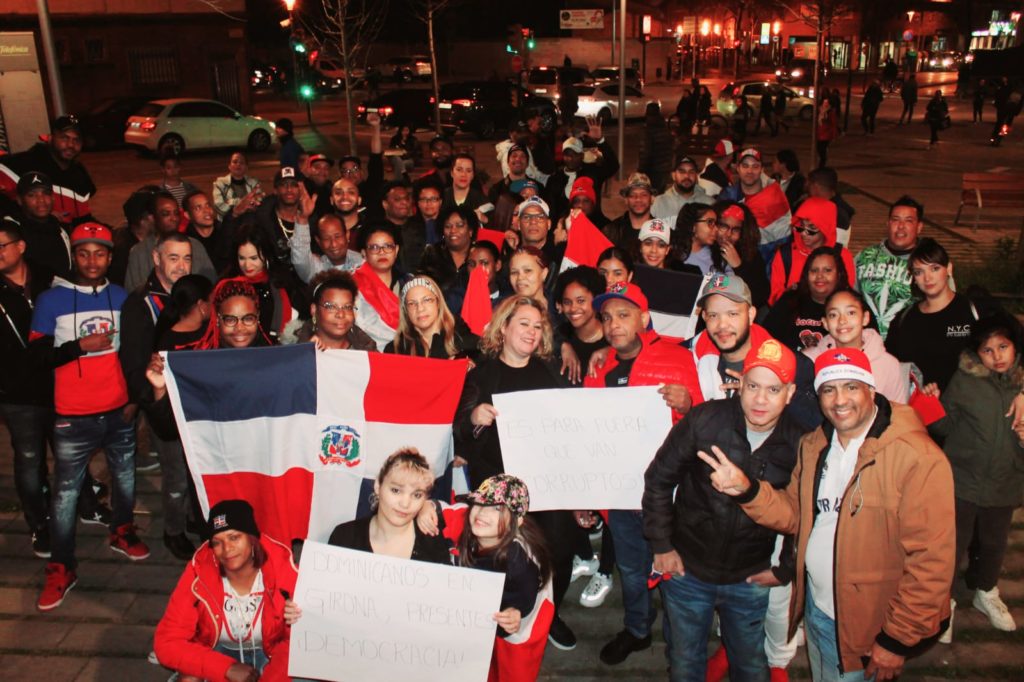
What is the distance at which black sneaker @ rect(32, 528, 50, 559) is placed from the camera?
17.8 ft

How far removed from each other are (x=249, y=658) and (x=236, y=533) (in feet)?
2.29

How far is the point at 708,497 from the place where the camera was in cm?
361

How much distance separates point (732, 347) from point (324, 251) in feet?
11.9

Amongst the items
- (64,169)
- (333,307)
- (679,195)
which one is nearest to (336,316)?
(333,307)

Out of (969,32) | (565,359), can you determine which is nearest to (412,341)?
(565,359)

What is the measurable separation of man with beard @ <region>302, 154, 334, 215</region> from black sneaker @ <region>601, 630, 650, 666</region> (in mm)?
5574

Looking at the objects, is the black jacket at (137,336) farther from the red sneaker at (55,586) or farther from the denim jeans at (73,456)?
the red sneaker at (55,586)

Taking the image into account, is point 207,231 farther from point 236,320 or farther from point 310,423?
point 310,423

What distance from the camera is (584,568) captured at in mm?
5273

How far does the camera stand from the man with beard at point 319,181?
870 centimetres

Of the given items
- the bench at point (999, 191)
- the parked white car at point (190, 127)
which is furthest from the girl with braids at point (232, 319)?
the parked white car at point (190, 127)

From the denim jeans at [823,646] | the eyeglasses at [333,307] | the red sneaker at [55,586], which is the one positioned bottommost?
the red sneaker at [55,586]

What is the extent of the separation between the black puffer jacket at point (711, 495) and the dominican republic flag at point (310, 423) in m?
1.37

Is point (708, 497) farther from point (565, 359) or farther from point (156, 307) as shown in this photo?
point (156, 307)
